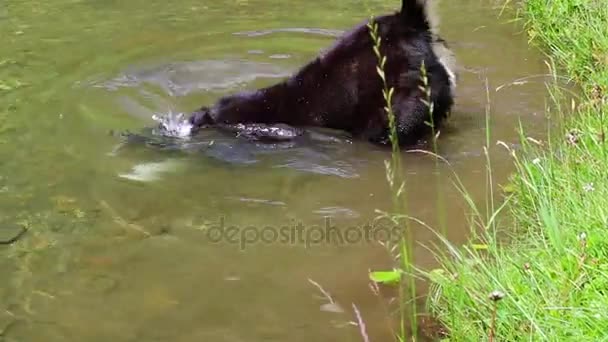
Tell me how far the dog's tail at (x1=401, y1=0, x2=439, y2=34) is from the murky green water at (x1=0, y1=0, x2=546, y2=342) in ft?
2.16

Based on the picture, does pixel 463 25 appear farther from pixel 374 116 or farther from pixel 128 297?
pixel 128 297

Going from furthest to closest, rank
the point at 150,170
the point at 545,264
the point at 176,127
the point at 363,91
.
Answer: the point at 176,127
the point at 363,91
the point at 150,170
the point at 545,264

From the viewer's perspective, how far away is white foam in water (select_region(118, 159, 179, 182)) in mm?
3909

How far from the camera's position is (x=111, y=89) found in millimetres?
5293

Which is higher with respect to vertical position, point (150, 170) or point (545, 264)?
point (545, 264)

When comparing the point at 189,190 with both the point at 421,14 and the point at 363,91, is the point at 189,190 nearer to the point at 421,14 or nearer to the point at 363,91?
the point at 363,91

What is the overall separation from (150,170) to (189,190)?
36 centimetres

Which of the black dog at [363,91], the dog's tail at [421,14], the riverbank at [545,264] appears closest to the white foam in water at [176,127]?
the black dog at [363,91]

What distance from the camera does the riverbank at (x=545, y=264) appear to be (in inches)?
81.7

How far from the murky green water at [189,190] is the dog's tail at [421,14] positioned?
0.66m

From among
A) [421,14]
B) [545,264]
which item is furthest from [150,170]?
[545,264]

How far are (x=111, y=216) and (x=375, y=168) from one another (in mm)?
1417

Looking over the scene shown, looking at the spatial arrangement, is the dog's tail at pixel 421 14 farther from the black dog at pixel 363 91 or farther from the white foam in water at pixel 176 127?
the white foam in water at pixel 176 127

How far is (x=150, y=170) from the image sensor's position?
4.02 meters
